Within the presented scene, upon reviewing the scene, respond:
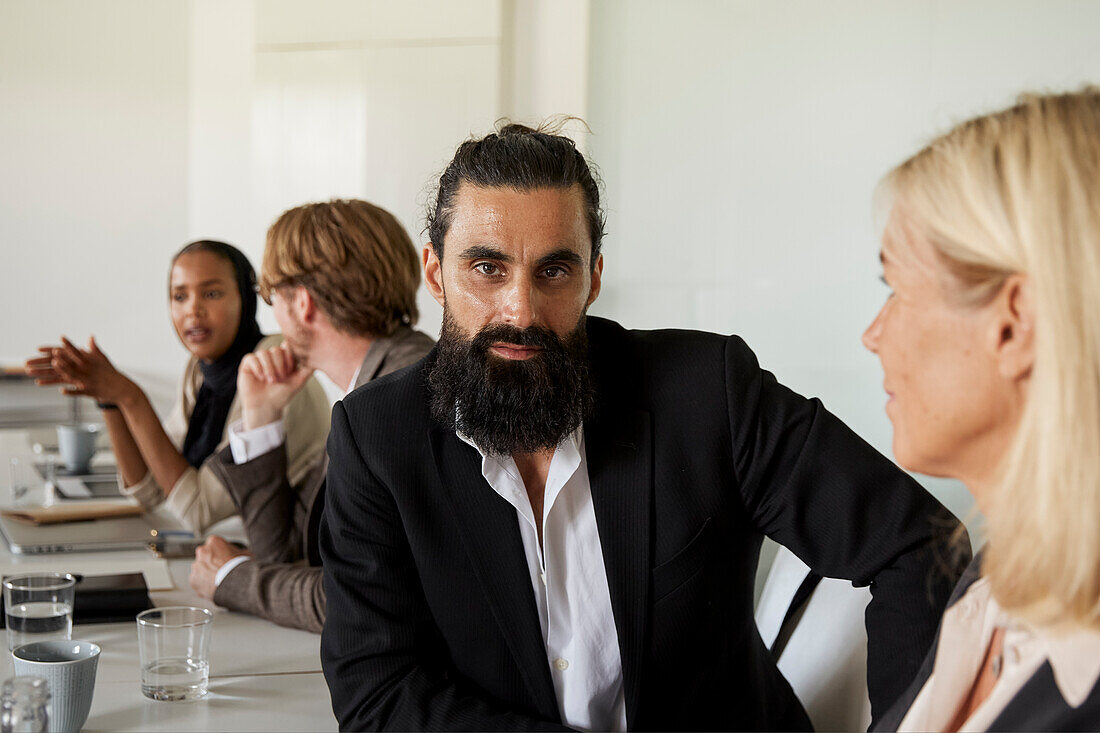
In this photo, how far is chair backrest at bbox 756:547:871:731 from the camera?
168cm

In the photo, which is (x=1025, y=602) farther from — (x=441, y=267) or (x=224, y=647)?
(x=224, y=647)

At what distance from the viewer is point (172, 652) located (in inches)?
61.1

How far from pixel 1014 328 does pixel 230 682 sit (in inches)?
47.6

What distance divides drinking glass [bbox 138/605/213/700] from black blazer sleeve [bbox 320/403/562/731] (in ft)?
0.59

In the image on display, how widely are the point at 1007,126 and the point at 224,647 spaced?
1.41 meters

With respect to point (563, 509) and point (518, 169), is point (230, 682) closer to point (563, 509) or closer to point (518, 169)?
point (563, 509)

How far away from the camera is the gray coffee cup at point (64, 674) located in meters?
1.36

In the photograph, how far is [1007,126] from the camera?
95cm

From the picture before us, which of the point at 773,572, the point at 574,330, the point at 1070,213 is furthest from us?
the point at 773,572

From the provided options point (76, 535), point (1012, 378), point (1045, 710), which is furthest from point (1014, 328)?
point (76, 535)

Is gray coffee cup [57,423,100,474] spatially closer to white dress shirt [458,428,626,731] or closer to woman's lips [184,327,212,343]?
woman's lips [184,327,212,343]

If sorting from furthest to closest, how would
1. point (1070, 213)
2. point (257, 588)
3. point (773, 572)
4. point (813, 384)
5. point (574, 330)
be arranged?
point (813, 384) → point (773, 572) → point (257, 588) → point (574, 330) → point (1070, 213)

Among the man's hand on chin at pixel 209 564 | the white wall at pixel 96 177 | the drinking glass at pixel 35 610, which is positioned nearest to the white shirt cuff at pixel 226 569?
the man's hand on chin at pixel 209 564

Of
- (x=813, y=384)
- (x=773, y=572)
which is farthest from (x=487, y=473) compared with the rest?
(x=813, y=384)
